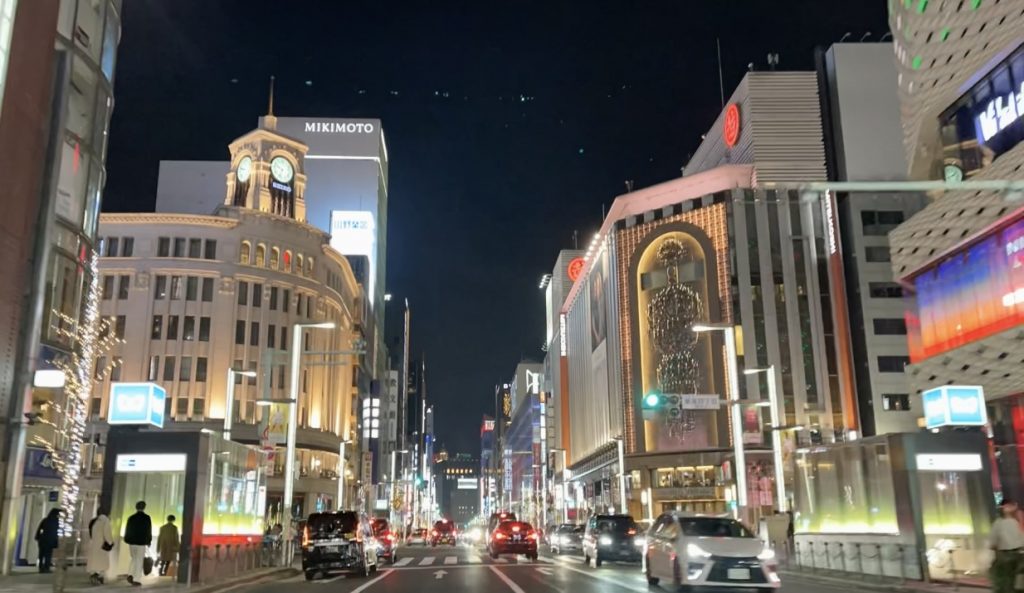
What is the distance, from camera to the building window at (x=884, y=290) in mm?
64250

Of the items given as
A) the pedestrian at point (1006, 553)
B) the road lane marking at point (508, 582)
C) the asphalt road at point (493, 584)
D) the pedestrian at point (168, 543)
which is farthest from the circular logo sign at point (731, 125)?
the pedestrian at point (168, 543)

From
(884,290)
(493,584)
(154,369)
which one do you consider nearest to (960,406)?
(493,584)

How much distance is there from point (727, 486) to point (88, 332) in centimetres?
4640

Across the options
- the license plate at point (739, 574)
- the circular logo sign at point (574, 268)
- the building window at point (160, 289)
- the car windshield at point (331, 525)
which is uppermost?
the circular logo sign at point (574, 268)

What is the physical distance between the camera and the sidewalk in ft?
55.3

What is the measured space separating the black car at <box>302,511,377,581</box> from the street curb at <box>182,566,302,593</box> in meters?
0.96

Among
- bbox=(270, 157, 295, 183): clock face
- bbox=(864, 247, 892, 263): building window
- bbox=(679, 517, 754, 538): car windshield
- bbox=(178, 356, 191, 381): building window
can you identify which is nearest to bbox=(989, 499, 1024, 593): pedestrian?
bbox=(679, 517, 754, 538): car windshield

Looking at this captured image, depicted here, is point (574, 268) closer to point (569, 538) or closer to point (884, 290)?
point (884, 290)

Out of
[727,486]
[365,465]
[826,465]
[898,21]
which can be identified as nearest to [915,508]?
[826,465]

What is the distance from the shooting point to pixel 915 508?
19.0 metres

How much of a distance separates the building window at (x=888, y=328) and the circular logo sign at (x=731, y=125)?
1893cm

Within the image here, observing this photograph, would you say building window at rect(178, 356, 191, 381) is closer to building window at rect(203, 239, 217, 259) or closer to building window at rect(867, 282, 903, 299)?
building window at rect(203, 239, 217, 259)

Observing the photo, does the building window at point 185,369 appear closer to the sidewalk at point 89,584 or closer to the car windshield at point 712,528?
the sidewalk at point 89,584

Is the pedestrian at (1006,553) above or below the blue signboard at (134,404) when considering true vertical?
below
